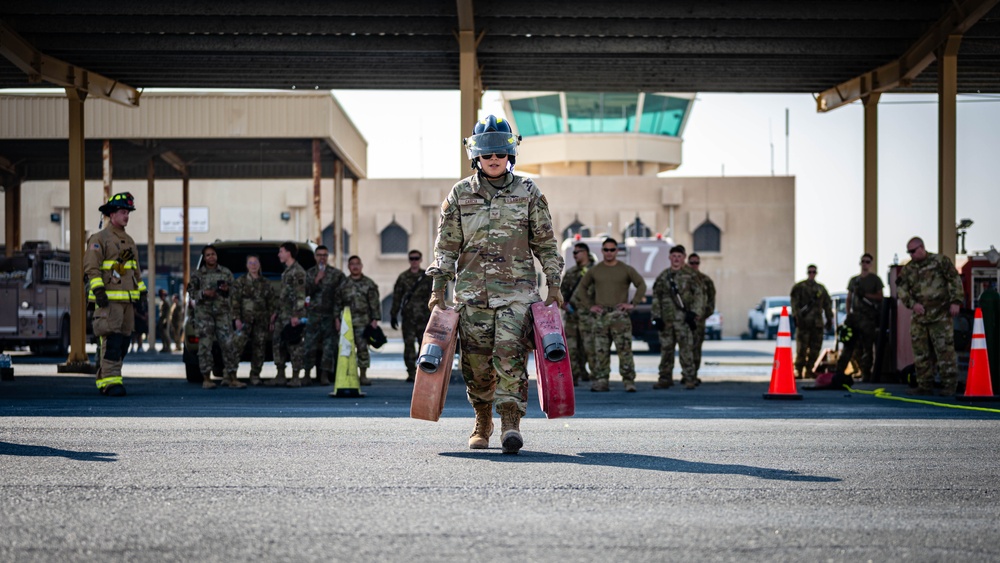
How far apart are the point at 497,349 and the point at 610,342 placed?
8.33 metres

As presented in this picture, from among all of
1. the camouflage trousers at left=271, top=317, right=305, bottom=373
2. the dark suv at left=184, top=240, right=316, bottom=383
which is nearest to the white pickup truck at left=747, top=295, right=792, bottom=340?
the dark suv at left=184, top=240, right=316, bottom=383

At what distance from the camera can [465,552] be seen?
4570 millimetres

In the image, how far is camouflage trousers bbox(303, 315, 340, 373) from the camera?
55.7 ft

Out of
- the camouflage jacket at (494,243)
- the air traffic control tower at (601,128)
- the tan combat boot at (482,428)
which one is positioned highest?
the air traffic control tower at (601,128)

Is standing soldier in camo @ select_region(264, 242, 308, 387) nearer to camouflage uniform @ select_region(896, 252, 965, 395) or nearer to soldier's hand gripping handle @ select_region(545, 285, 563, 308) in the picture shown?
camouflage uniform @ select_region(896, 252, 965, 395)

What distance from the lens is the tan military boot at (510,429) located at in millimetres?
7629

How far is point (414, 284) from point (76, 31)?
6443mm

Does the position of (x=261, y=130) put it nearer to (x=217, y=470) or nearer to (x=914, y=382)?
(x=914, y=382)

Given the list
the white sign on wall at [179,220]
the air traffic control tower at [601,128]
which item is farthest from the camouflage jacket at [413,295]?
the air traffic control tower at [601,128]

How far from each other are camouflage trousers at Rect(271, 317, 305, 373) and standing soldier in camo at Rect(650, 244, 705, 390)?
15.6 feet

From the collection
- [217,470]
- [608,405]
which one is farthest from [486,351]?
[608,405]

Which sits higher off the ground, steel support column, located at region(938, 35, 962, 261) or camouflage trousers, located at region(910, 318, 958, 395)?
steel support column, located at region(938, 35, 962, 261)

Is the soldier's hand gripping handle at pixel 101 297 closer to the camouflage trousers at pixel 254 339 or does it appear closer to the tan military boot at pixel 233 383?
the tan military boot at pixel 233 383

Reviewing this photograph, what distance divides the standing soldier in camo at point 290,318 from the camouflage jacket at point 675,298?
4.70 m
